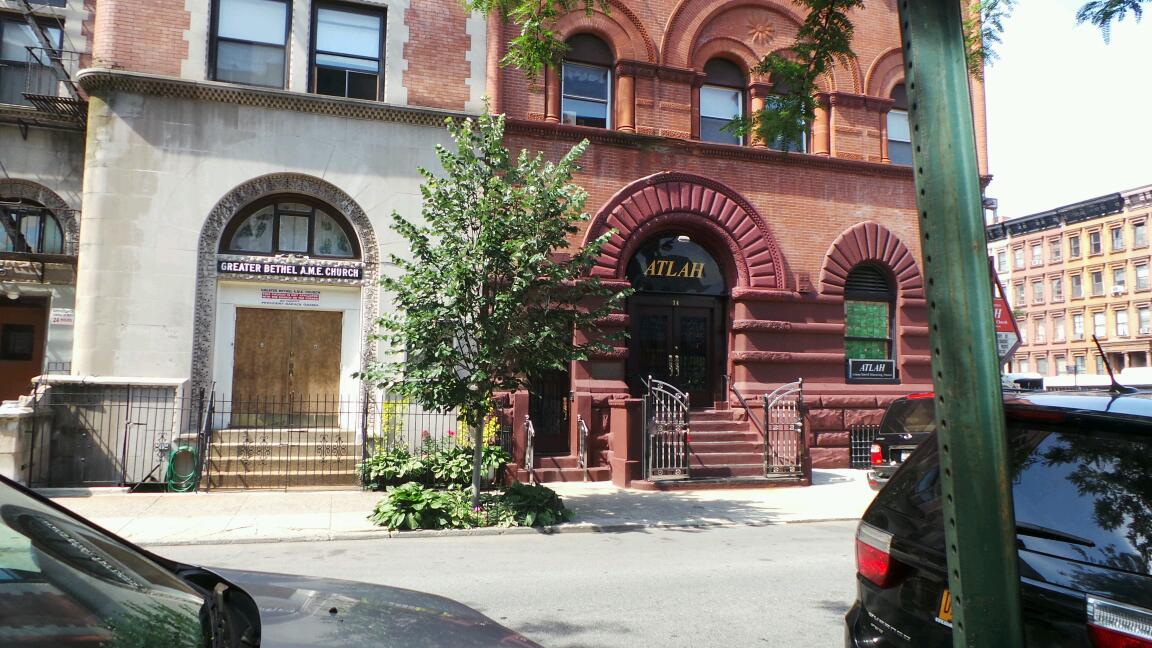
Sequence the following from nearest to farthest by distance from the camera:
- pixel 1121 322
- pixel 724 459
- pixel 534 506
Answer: pixel 534 506 < pixel 724 459 < pixel 1121 322

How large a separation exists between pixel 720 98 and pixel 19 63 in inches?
640

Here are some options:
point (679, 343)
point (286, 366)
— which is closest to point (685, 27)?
point (679, 343)

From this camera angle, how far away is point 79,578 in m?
1.91

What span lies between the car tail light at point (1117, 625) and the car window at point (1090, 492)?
128mm

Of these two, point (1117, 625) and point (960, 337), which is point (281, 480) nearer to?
point (1117, 625)

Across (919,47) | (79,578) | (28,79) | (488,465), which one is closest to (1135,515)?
(919,47)

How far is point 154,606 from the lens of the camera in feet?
6.42

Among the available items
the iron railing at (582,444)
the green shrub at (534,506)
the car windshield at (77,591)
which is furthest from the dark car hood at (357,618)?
the iron railing at (582,444)

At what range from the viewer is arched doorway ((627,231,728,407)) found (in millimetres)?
16438

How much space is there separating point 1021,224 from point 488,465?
65758 millimetres

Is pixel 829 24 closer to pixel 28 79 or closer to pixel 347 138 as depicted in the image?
pixel 347 138

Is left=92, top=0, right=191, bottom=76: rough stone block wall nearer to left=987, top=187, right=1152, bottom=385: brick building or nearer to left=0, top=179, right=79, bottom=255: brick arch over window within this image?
left=0, top=179, right=79, bottom=255: brick arch over window

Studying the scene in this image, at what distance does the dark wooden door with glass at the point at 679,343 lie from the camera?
16422 millimetres

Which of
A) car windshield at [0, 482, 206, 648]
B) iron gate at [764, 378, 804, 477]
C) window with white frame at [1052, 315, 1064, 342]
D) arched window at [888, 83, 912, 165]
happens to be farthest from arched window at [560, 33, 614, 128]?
window with white frame at [1052, 315, 1064, 342]
